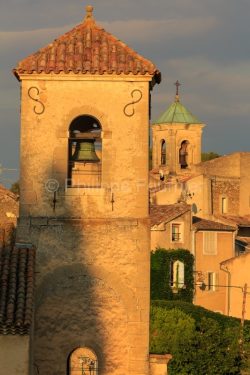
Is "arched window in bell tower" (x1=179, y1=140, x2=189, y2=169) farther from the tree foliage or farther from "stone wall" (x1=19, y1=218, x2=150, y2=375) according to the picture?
"stone wall" (x1=19, y1=218, x2=150, y2=375)

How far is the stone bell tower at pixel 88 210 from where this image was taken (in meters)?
Answer: 23.0

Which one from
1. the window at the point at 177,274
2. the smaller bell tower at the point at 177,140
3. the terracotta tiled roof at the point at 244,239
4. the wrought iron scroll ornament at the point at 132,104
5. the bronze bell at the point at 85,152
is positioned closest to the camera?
the wrought iron scroll ornament at the point at 132,104

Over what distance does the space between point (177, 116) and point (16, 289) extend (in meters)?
77.3

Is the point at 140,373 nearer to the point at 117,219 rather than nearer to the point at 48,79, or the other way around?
the point at 117,219

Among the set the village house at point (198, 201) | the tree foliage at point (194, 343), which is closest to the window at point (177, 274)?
the village house at point (198, 201)

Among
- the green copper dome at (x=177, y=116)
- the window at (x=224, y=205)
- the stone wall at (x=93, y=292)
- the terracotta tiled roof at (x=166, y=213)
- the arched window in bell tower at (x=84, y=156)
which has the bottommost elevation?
the stone wall at (x=93, y=292)

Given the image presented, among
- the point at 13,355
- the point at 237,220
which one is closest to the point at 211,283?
the point at 237,220

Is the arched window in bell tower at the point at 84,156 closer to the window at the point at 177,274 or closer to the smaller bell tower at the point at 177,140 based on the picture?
the window at the point at 177,274

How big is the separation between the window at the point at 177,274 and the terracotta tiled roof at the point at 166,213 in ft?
7.43

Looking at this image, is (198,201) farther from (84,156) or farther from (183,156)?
(84,156)

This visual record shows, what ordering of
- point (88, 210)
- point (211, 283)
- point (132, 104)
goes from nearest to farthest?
point (88, 210), point (132, 104), point (211, 283)

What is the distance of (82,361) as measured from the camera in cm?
2295

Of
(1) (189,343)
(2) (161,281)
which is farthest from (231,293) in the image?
(1) (189,343)

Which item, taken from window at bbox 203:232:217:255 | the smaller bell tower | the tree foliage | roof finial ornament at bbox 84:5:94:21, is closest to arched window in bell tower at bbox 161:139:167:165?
the smaller bell tower
